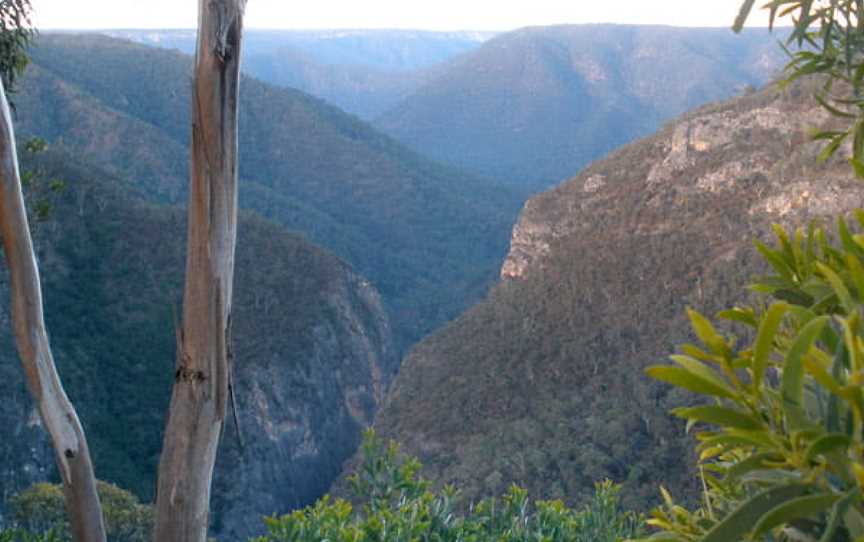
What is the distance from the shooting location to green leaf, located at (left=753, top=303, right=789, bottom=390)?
2.38ft

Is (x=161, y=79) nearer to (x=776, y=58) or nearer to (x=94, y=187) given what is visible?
(x=94, y=187)

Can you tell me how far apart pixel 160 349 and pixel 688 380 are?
79.4 ft

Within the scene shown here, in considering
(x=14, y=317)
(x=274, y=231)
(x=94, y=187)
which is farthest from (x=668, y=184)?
(x=14, y=317)

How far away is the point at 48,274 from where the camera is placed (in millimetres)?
22953

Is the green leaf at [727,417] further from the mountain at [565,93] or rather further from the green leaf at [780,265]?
the mountain at [565,93]

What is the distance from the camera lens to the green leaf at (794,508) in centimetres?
71

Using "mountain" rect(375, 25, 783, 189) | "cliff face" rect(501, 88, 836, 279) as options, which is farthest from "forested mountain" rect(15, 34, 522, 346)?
"mountain" rect(375, 25, 783, 189)

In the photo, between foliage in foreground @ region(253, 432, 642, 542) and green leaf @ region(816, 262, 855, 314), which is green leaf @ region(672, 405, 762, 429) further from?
foliage in foreground @ region(253, 432, 642, 542)

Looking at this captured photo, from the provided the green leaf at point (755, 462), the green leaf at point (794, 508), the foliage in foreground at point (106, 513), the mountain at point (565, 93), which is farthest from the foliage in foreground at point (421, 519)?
the mountain at point (565, 93)

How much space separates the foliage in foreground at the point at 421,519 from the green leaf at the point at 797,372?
6.54 ft

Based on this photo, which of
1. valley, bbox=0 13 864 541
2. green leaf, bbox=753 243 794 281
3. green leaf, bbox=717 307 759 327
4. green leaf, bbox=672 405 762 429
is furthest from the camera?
valley, bbox=0 13 864 541

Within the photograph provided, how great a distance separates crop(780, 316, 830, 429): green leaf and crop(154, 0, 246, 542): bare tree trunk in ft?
5.68

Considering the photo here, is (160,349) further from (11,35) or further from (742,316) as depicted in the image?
(742,316)

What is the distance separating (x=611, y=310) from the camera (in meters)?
19.9
